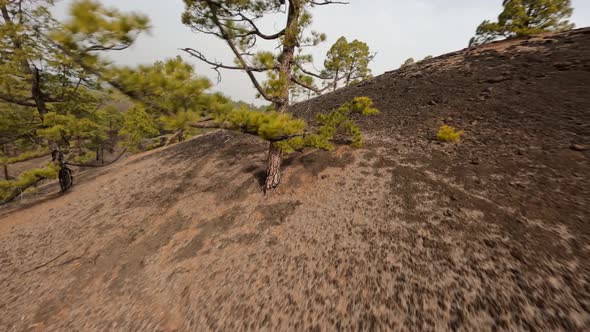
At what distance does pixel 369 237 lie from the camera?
3637mm

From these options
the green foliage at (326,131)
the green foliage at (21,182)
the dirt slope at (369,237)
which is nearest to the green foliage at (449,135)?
the dirt slope at (369,237)

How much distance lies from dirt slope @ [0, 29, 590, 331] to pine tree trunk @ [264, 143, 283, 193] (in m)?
0.33

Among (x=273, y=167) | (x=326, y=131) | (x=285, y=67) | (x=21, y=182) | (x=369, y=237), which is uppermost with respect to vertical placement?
(x=285, y=67)

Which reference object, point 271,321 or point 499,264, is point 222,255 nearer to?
point 271,321

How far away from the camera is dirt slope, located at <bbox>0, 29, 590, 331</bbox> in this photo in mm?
2568

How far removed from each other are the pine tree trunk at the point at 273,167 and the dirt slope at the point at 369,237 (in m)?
0.33

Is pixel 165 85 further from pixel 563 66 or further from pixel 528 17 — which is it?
pixel 528 17

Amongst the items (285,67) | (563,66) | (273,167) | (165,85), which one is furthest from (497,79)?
(165,85)

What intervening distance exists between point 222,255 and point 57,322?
2547mm

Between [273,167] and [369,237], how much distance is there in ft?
9.59

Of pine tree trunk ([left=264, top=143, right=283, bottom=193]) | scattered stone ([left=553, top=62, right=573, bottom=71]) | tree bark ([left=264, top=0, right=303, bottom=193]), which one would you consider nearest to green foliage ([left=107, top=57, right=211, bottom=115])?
tree bark ([left=264, top=0, right=303, bottom=193])

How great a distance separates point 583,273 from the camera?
2.38 meters

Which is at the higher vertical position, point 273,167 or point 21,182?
point 21,182

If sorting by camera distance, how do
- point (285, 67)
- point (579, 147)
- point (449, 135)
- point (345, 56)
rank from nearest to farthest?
point (579, 147)
point (285, 67)
point (449, 135)
point (345, 56)
